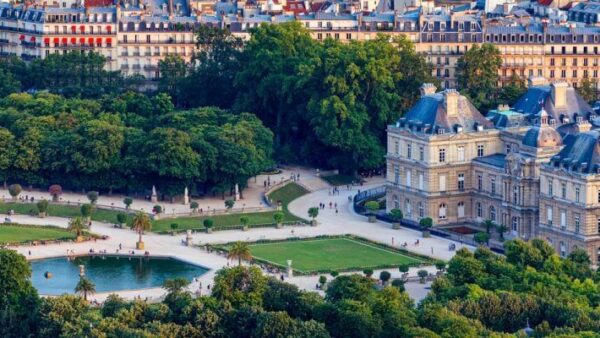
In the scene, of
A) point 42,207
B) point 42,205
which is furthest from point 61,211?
point 42,205

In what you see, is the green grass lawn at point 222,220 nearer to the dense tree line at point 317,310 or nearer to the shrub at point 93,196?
the shrub at point 93,196

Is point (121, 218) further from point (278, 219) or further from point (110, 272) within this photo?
point (110, 272)

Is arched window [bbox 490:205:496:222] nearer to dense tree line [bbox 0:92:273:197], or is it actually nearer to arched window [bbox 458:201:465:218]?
arched window [bbox 458:201:465:218]

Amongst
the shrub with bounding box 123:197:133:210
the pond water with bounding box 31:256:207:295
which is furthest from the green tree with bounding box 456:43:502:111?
the pond water with bounding box 31:256:207:295

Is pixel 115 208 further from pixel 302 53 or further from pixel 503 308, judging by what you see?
pixel 503 308

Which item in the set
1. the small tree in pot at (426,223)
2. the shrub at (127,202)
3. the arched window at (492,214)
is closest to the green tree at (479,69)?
the arched window at (492,214)

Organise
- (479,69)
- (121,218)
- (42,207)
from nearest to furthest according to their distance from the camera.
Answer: (121,218)
(42,207)
(479,69)
